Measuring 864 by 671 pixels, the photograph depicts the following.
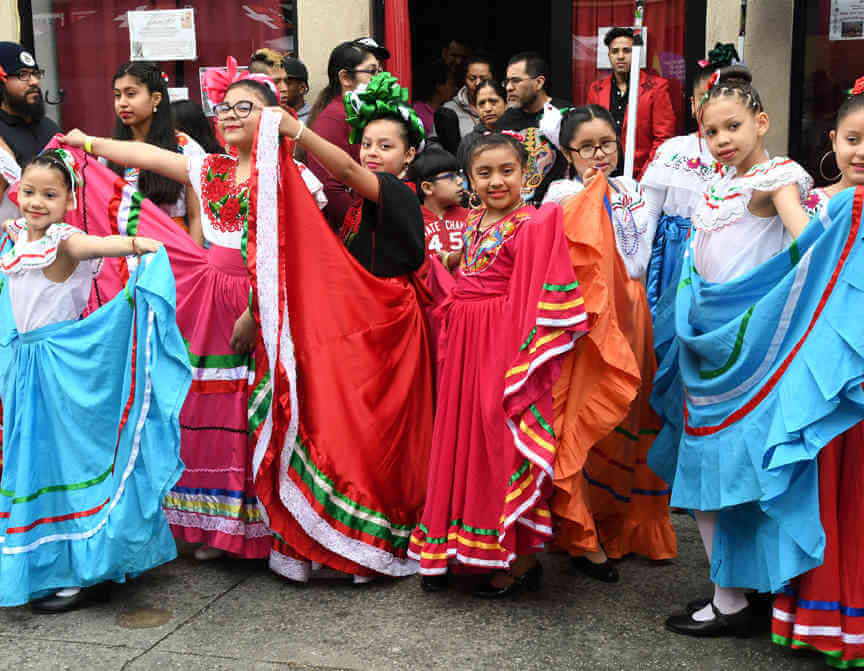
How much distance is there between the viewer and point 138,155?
13.0 ft

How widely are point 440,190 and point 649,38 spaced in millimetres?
3200

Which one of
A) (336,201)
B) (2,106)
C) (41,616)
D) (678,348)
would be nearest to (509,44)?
(2,106)

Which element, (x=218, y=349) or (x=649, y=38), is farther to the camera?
(x=649, y=38)

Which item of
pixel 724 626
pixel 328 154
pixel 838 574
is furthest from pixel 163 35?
pixel 838 574

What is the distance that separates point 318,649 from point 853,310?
6.24 ft

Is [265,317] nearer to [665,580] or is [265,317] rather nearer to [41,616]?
[41,616]

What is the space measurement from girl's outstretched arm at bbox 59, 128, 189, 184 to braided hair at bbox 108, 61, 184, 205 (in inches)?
9.3

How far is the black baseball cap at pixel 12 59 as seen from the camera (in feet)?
18.3

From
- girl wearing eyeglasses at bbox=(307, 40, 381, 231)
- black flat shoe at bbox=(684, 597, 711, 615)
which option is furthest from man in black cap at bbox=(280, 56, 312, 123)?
black flat shoe at bbox=(684, 597, 711, 615)

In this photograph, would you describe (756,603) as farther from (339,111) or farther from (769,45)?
(769,45)

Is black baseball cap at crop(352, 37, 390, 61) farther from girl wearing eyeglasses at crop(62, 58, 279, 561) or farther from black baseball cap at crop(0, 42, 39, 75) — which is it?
black baseball cap at crop(0, 42, 39, 75)

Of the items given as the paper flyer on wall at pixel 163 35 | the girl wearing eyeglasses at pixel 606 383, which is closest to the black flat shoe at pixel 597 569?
the girl wearing eyeglasses at pixel 606 383

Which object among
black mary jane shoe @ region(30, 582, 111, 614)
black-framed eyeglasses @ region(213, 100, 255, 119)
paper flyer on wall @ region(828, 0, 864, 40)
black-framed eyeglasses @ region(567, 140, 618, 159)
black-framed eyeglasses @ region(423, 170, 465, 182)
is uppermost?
paper flyer on wall @ region(828, 0, 864, 40)

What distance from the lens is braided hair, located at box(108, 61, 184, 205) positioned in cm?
427
